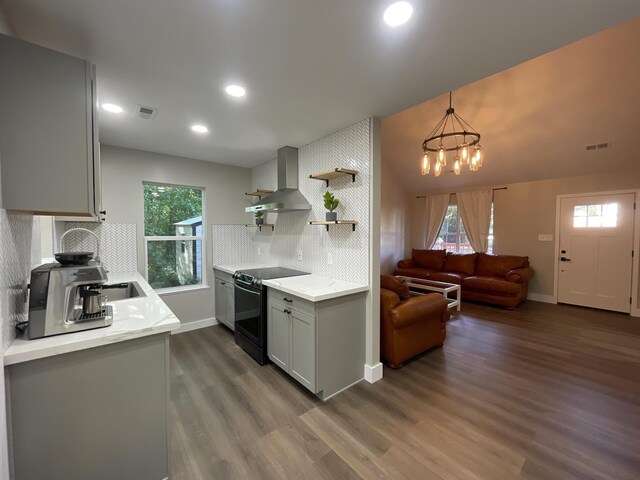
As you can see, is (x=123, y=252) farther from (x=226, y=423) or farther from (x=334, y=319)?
(x=334, y=319)

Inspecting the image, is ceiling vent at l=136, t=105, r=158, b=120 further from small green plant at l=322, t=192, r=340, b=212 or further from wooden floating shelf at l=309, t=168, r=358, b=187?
small green plant at l=322, t=192, r=340, b=212

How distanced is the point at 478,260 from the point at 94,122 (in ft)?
20.7

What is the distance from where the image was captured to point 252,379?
257 cm

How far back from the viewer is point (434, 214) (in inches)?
262

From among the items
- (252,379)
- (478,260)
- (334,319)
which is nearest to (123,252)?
(252,379)

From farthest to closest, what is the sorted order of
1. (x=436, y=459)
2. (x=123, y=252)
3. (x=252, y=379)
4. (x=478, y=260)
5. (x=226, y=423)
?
1. (x=478, y=260)
2. (x=123, y=252)
3. (x=252, y=379)
4. (x=226, y=423)
5. (x=436, y=459)

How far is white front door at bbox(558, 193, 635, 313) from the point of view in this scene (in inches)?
174

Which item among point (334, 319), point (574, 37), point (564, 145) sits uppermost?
point (564, 145)

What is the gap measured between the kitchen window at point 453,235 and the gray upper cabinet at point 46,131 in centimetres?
671

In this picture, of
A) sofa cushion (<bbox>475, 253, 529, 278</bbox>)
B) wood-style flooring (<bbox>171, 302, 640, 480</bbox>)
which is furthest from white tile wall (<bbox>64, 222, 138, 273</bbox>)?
sofa cushion (<bbox>475, 253, 529, 278</bbox>)

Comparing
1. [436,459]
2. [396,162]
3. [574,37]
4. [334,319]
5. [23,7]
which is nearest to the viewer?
[23,7]

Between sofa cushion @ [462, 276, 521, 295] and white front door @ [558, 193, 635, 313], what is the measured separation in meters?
1.26

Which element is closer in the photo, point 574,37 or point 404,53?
point 574,37

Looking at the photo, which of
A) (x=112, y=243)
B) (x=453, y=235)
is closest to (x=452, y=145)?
(x=453, y=235)
